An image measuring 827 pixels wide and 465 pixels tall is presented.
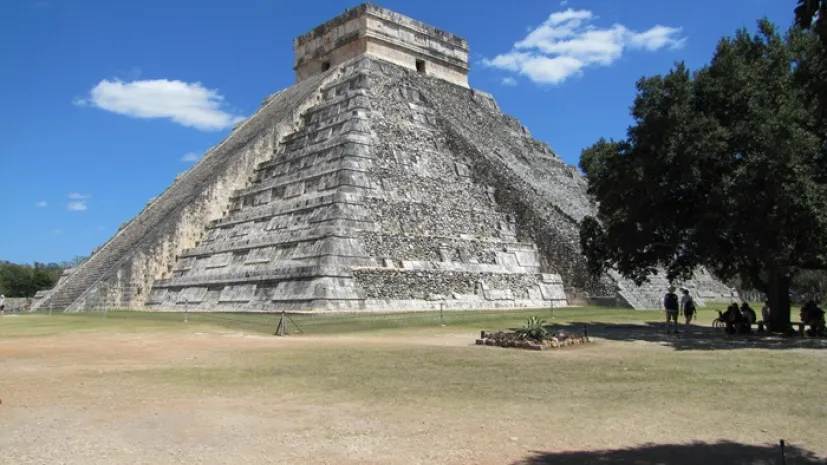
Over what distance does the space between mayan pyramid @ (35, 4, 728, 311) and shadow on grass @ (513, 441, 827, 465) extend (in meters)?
11.4

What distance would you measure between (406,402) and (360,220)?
1148cm

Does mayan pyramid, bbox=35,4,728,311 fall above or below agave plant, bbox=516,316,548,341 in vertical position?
above

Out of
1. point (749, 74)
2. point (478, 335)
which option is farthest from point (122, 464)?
point (749, 74)

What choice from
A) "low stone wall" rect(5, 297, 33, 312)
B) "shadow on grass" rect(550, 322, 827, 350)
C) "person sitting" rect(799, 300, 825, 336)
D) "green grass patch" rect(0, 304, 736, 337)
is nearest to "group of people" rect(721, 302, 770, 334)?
"shadow on grass" rect(550, 322, 827, 350)

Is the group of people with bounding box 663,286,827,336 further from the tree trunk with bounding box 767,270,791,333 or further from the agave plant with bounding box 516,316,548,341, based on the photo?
the agave plant with bounding box 516,316,548,341

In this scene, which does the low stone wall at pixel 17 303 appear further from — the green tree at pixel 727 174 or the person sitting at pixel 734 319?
the person sitting at pixel 734 319

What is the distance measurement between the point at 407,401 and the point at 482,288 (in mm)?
12322

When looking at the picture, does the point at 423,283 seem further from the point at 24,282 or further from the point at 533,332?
the point at 24,282

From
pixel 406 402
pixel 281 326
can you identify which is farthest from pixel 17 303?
pixel 406 402

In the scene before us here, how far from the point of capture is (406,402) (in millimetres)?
6852

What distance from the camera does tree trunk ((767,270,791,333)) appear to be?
14.6 metres

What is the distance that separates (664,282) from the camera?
23047 millimetres

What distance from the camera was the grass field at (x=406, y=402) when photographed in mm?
5141

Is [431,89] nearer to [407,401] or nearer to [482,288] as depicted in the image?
[482,288]
